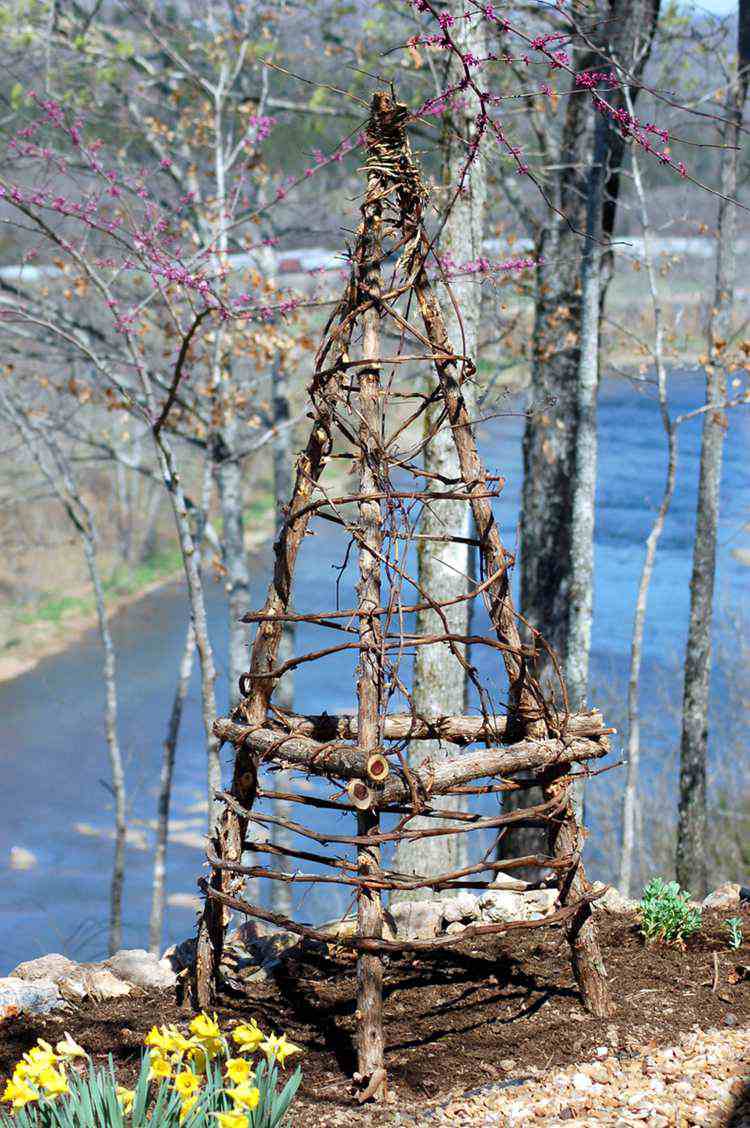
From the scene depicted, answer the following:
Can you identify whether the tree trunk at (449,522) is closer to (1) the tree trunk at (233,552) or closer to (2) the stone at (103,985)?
(2) the stone at (103,985)

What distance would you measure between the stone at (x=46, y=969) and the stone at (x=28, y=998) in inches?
6.3

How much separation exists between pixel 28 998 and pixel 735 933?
244cm

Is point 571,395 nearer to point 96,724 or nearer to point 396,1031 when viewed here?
point 396,1031

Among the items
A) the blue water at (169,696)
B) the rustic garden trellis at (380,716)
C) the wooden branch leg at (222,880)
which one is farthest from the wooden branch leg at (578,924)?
the blue water at (169,696)

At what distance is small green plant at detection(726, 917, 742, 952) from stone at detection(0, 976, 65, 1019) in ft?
7.65

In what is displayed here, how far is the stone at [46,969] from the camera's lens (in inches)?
157

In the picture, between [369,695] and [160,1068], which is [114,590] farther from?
[160,1068]

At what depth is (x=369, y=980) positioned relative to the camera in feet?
10.1

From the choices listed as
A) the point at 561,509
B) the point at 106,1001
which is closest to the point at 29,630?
the point at 561,509

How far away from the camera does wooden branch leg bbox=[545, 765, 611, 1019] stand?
11.4 feet

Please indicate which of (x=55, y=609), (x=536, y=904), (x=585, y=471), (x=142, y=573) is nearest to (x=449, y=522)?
(x=585, y=471)

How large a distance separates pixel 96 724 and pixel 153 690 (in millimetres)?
922

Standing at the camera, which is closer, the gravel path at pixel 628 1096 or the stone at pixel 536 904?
the gravel path at pixel 628 1096

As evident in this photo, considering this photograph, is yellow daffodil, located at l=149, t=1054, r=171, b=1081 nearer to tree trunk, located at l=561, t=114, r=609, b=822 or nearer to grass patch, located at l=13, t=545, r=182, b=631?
tree trunk, located at l=561, t=114, r=609, b=822
